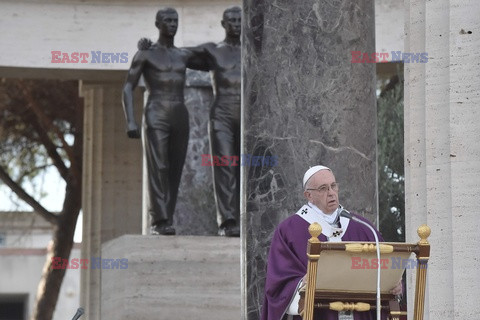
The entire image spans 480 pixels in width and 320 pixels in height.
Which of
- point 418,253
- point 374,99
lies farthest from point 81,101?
point 418,253

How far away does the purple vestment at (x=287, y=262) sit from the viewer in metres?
8.15

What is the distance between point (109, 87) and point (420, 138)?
1317cm

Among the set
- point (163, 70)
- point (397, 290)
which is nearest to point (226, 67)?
point (163, 70)

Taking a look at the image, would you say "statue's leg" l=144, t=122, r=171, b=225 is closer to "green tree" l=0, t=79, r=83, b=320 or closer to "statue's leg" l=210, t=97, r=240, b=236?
"statue's leg" l=210, t=97, r=240, b=236

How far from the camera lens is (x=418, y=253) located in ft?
25.4

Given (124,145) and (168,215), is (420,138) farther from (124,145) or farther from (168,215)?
(124,145)

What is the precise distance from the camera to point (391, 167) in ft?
57.0

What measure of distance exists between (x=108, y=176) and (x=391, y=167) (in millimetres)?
6495

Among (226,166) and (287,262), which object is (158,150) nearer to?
(226,166)

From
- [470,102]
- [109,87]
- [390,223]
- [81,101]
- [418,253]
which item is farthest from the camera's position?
[81,101]

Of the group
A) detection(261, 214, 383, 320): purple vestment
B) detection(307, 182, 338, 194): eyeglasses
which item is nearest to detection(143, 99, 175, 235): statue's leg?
detection(261, 214, 383, 320): purple vestment

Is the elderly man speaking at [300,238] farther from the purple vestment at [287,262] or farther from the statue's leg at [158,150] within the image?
the statue's leg at [158,150]

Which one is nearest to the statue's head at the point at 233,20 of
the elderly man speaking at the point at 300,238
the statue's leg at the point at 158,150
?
the statue's leg at the point at 158,150

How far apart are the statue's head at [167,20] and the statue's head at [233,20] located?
59 cm
